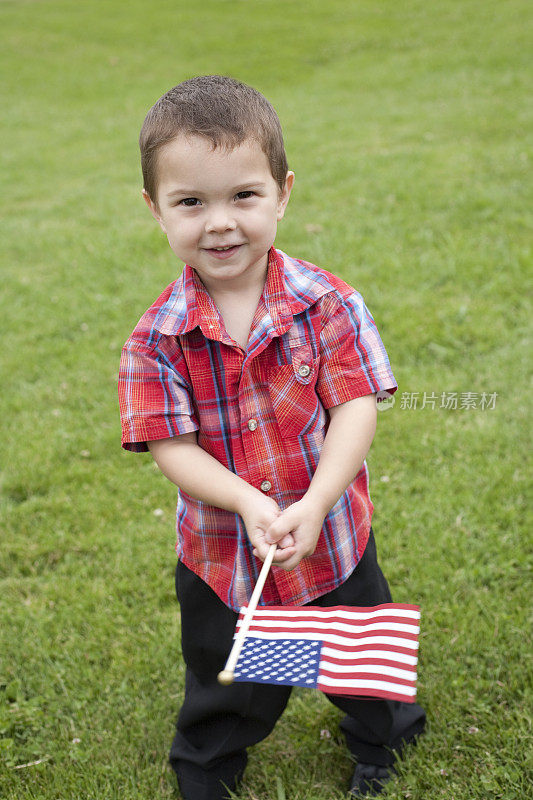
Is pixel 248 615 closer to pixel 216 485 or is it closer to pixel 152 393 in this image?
pixel 216 485

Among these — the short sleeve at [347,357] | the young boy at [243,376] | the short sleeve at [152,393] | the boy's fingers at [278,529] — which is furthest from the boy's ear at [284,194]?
the boy's fingers at [278,529]

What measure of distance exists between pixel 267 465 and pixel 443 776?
1035 mm

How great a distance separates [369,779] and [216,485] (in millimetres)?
1070

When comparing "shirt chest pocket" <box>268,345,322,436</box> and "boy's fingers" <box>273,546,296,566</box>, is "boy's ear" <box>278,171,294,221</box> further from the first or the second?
"boy's fingers" <box>273,546,296,566</box>

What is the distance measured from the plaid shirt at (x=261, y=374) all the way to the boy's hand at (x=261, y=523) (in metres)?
0.13

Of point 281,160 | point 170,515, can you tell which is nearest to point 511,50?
point 170,515

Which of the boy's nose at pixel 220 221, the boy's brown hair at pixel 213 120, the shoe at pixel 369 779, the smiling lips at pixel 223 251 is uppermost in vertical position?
the boy's brown hair at pixel 213 120

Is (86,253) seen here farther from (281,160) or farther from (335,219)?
(281,160)

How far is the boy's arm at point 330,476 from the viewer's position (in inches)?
63.4

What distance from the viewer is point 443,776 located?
6.82 ft

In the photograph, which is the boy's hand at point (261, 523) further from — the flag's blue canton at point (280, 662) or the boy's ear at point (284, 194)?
the boy's ear at point (284, 194)

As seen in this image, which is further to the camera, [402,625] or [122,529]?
[122,529]

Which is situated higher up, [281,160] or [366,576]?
[281,160]

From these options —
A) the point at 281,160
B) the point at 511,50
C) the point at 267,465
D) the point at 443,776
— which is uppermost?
the point at 511,50
